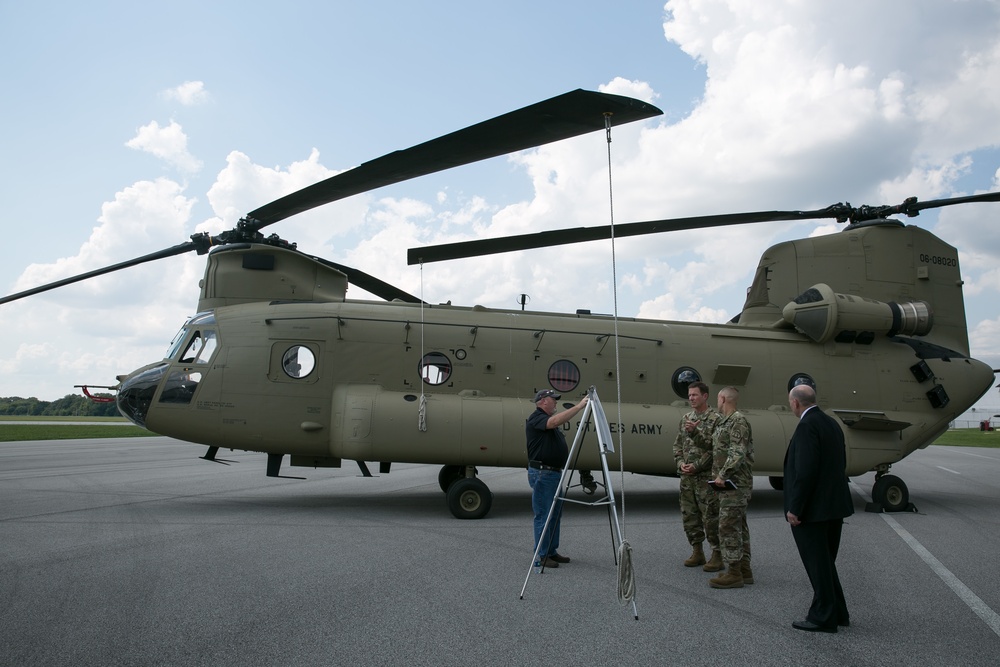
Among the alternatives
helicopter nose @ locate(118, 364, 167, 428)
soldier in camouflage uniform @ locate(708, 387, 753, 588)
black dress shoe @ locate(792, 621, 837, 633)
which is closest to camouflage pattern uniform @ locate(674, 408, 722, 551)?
soldier in camouflage uniform @ locate(708, 387, 753, 588)

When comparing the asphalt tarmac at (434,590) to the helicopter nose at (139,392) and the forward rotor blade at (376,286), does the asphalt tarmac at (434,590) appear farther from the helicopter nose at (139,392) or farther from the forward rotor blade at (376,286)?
the forward rotor blade at (376,286)

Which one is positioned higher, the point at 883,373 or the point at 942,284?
the point at 942,284

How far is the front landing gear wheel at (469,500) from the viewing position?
9320 mm

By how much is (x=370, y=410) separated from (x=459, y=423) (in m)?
1.36

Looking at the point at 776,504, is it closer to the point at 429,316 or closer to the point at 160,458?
the point at 429,316

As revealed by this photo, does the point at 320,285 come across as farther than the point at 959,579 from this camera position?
Yes

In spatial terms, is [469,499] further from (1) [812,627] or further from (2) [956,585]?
(2) [956,585]

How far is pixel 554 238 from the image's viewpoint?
10.6 m

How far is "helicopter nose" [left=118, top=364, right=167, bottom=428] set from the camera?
1019cm

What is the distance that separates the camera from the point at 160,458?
20.5 metres

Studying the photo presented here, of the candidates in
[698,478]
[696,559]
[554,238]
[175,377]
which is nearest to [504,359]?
[554,238]

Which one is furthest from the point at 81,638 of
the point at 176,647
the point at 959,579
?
the point at 959,579

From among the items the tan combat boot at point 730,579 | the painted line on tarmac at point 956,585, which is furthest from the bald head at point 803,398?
the painted line on tarmac at point 956,585

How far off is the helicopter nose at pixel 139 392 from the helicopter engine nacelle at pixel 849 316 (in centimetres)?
1107
